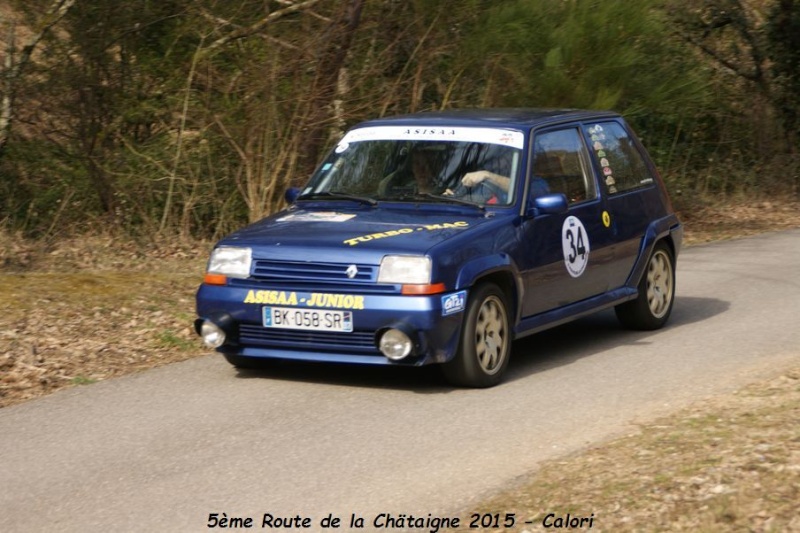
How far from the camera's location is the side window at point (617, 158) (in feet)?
32.3

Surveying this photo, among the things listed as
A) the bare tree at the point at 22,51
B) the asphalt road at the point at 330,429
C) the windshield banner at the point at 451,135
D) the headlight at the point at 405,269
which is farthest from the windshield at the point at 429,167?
the bare tree at the point at 22,51

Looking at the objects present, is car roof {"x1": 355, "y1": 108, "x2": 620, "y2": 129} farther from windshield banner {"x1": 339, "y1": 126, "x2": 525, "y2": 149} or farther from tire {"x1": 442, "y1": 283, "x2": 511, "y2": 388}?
tire {"x1": 442, "y1": 283, "x2": 511, "y2": 388}

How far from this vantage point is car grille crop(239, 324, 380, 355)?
774 cm

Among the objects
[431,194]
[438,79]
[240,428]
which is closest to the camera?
[240,428]

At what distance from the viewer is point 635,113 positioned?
17578mm

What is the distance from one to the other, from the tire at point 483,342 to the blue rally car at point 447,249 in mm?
10

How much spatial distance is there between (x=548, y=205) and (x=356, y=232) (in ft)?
4.41

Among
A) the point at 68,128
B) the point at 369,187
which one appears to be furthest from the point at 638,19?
the point at 369,187

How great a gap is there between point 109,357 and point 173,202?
6603 mm

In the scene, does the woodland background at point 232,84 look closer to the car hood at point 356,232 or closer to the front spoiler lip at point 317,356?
the car hood at point 356,232

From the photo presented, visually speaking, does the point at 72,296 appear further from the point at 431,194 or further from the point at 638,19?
the point at 638,19

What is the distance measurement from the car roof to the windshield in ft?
0.30

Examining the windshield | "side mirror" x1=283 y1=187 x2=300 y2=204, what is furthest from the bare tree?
the windshield

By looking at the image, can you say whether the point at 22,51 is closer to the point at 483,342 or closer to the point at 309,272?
the point at 309,272
